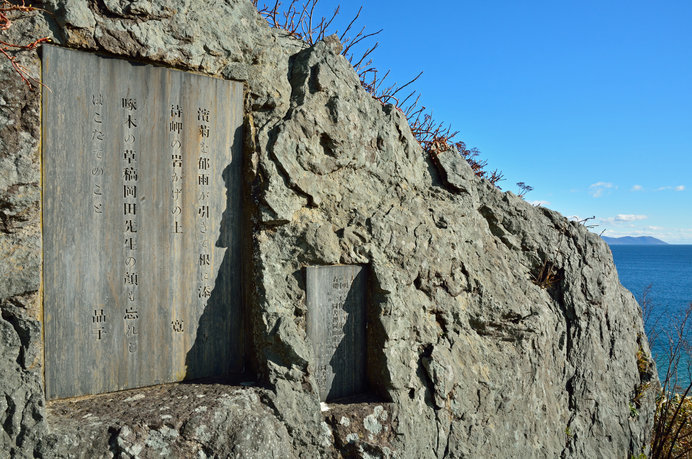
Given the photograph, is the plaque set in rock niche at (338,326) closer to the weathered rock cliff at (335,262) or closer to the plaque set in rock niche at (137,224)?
the weathered rock cliff at (335,262)

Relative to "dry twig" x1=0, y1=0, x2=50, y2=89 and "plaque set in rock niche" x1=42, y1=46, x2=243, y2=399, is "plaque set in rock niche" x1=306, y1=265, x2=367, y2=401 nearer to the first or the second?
"plaque set in rock niche" x1=42, y1=46, x2=243, y2=399

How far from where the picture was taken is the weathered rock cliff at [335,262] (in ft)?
10.3

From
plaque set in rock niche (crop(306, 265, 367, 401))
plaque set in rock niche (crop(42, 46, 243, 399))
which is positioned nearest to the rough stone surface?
plaque set in rock niche (crop(42, 46, 243, 399))

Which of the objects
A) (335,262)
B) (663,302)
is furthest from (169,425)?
(663,302)

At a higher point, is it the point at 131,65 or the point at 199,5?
the point at 199,5

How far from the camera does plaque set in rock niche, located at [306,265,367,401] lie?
4.02 metres

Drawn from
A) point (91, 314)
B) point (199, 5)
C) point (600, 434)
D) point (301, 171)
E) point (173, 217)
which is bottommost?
point (600, 434)

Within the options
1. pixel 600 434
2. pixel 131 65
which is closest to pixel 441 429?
pixel 600 434

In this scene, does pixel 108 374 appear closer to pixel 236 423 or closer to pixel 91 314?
pixel 91 314

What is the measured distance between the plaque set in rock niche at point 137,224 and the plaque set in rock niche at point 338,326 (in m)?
0.66

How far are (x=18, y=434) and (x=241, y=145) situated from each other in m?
2.51

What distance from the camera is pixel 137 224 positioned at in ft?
11.9

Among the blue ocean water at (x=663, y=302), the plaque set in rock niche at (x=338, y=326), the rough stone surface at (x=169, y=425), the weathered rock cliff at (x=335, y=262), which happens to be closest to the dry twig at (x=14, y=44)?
the weathered rock cliff at (x=335, y=262)

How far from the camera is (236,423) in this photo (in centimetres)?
336
